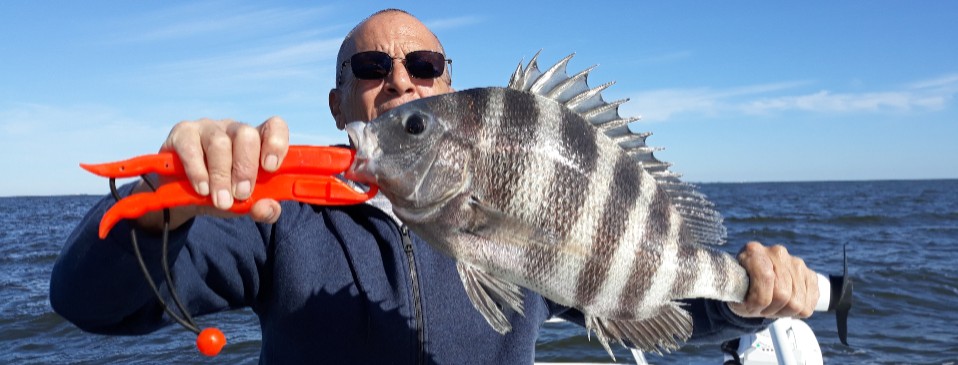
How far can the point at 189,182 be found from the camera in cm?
149

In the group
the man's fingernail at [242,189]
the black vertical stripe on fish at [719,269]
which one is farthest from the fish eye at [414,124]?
the black vertical stripe on fish at [719,269]

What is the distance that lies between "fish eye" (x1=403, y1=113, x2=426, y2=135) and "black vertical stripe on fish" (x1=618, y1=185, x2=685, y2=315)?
0.74 metres

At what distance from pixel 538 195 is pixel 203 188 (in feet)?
2.76

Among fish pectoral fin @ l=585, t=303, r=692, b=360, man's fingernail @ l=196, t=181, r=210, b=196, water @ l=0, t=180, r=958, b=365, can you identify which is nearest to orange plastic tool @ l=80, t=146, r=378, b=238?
man's fingernail @ l=196, t=181, r=210, b=196

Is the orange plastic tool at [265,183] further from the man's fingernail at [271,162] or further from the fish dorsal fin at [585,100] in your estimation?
the fish dorsal fin at [585,100]

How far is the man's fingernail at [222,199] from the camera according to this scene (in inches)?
58.9

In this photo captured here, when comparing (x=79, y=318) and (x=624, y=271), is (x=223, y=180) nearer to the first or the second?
(x=79, y=318)

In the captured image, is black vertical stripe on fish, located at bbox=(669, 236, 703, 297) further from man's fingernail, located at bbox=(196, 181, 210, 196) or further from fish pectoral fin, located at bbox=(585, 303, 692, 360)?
man's fingernail, located at bbox=(196, 181, 210, 196)

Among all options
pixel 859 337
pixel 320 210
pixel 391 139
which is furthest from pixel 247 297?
pixel 859 337

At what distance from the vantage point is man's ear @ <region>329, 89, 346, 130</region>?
347 centimetres

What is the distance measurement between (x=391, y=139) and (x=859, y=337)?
9.32 m

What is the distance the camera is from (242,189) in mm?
1527

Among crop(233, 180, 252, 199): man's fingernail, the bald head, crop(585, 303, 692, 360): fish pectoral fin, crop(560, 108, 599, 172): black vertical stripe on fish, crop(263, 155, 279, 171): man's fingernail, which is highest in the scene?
the bald head

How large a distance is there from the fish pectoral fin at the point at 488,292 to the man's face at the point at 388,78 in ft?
4.44
